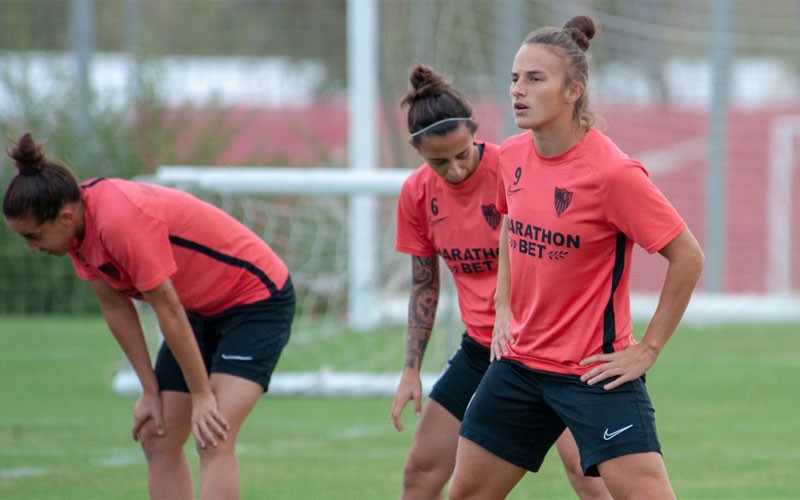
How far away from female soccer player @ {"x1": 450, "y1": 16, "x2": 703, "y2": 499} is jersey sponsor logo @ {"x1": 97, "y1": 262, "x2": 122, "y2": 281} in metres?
1.56

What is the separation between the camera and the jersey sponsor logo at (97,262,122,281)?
4891mm

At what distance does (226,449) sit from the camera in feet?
16.4

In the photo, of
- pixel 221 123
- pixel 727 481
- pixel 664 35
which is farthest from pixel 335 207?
pixel 727 481

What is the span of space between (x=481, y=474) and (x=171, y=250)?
1583 millimetres

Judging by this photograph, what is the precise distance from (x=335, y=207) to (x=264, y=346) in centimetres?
969

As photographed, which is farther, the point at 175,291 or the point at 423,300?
the point at 423,300

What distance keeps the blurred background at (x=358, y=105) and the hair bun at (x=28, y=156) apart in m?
7.89

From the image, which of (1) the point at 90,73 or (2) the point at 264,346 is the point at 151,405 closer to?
(2) the point at 264,346

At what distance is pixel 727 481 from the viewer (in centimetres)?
701

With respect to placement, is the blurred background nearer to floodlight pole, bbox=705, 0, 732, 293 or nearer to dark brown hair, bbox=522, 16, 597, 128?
floodlight pole, bbox=705, 0, 732, 293

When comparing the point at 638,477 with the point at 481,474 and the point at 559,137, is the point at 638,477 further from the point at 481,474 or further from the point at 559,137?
the point at 559,137

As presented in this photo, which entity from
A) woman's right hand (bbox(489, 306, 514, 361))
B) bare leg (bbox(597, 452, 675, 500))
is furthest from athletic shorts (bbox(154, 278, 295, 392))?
bare leg (bbox(597, 452, 675, 500))

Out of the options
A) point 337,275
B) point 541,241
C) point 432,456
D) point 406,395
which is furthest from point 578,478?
point 337,275

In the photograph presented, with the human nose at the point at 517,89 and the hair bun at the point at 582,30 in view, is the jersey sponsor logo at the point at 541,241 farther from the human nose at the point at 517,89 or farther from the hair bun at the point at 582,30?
the hair bun at the point at 582,30
